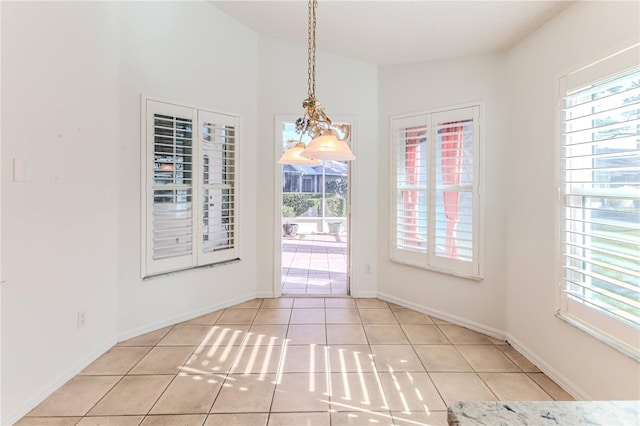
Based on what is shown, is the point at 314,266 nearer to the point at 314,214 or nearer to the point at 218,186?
the point at 218,186

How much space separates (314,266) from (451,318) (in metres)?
2.83

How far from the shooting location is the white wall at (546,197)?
1.83 meters

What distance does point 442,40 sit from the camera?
2955 millimetres

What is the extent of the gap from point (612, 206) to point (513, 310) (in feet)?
4.30

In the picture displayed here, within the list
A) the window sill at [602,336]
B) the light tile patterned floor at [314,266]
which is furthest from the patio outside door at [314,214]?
the window sill at [602,336]

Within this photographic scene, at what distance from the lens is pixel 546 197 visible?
→ 2.39 meters

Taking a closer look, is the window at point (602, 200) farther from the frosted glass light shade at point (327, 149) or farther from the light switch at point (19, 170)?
the light switch at point (19, 170)

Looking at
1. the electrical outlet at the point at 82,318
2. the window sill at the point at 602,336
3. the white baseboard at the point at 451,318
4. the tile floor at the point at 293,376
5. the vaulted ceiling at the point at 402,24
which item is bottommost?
the tile floor at the point at 293,376

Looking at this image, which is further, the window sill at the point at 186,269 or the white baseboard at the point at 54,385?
the window sill at the point at 186,269

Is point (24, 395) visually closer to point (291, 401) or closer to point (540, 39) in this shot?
point (291, 401)

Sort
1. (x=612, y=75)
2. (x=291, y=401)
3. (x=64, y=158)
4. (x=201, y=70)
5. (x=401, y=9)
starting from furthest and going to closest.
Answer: (x=201, y=70) < (x=401, y=9) < (x=64, y=158) < (x=291, y=401) < (x=612, y=75)

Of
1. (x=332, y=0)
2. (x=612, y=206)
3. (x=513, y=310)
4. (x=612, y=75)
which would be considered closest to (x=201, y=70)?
(x=332, y=0)

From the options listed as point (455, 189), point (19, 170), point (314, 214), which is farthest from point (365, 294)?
point (314, 214)

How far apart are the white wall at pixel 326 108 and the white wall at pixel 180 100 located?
124 millimetres
